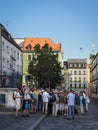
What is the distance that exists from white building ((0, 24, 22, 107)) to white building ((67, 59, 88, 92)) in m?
86.6

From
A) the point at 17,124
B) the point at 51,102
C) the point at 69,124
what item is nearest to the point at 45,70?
the point at 51,102

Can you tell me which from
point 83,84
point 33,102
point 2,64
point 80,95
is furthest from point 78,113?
point 83,84

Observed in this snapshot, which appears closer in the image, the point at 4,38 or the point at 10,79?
the point at 10,79

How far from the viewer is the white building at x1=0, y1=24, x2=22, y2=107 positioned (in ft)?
92.3

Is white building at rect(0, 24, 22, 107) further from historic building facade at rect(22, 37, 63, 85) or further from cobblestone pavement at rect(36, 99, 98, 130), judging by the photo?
historic building facade at rect(22, 37, 63, 85)

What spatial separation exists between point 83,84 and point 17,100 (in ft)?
437

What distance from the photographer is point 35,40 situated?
110 m

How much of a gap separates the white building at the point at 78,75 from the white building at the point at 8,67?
86635mm

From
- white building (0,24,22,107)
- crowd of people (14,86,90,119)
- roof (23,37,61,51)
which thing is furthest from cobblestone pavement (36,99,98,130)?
roof (23,37,61,51)

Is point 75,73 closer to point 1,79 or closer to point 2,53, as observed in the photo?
point 2,53

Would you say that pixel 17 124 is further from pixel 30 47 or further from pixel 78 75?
pixel 78 75

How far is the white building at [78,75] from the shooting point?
507 feet

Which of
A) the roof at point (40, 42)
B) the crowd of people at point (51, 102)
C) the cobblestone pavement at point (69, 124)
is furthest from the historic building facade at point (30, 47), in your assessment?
the cobblestone pavement at point (69, 124)

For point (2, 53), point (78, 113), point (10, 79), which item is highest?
point (2, 53)
